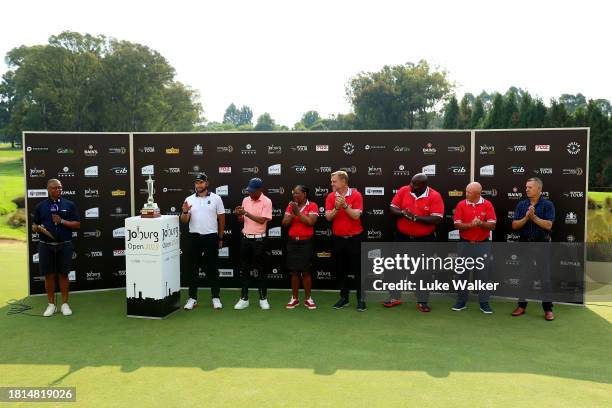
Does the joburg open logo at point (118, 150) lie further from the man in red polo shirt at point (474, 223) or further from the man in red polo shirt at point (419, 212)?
the man in red polo shirt at point (474, 223)

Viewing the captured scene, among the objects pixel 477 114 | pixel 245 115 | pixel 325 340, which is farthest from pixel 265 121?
pixel 325 340

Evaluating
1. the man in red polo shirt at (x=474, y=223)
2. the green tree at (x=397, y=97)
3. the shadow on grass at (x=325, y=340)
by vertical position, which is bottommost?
the shadow on grass at (x=325, y=340)

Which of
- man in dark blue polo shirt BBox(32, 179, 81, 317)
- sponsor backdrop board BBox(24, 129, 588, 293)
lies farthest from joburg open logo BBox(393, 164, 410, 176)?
man in dark blue polo shirt BBox(32, 179, 81, 317)

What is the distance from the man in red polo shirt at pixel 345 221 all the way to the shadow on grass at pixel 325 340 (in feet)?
2.24

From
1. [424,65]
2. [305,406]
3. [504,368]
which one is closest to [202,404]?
[305,406]

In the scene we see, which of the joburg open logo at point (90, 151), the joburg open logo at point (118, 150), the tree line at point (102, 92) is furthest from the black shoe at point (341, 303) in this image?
the tree line at point (102, 92)

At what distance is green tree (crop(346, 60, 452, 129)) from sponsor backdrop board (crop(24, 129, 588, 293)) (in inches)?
1693

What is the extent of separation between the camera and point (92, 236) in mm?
7996

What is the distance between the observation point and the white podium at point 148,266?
6504 millimetres

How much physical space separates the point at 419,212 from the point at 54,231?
15.7ft

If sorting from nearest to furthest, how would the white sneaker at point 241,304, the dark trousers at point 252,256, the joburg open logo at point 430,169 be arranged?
the dark trousers at point 252,256 < the white sneaker at point 241,304 < the joburg open logo at point 430,169

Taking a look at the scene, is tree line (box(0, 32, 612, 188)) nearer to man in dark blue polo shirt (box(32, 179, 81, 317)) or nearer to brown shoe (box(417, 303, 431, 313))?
brown shoe (box(417, 303, 431, 313))

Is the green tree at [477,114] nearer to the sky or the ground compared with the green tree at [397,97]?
nearer to the ground

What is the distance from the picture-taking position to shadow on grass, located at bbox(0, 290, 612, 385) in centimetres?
496
